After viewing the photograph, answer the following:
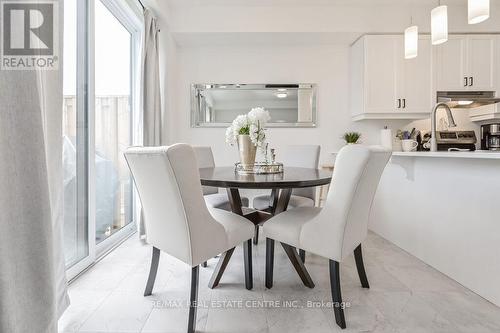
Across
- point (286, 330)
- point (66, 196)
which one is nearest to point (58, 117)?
point (66, 196)

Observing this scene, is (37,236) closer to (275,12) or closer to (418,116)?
(275,12)

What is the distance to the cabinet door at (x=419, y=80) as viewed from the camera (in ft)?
10.3

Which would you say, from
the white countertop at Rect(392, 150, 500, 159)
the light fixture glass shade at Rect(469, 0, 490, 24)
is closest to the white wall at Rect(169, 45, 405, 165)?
the white countertop at Rect(392, 150, 500, 159)

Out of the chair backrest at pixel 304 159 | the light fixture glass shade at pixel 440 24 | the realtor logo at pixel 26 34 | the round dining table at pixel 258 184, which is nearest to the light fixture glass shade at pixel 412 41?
the light fixture glass shade at pixel 440 24

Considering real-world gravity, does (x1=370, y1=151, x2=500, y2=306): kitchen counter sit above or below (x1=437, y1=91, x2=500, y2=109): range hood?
below

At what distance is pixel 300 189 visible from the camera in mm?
2496

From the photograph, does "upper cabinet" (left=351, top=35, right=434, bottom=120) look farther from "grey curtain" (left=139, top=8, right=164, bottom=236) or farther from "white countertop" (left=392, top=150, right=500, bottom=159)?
"grey curtain" (left=139, top=8, right=164, bottom=236)

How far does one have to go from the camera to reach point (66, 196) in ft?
5.94

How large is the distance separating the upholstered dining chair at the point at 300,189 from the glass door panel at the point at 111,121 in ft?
4.76

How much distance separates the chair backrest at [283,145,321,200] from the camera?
2.48m

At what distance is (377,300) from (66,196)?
2.24 meters

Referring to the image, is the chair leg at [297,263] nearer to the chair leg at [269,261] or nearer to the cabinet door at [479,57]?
the chair leg at [269,261]

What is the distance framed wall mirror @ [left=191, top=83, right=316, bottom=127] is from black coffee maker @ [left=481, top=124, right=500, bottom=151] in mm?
2274

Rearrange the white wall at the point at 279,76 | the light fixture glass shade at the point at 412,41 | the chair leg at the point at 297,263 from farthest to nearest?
1. the white wall at the point at 279,76
2. the light fixture glass shade at the point at 412,41
3. the chair leg at the point at 297,263
